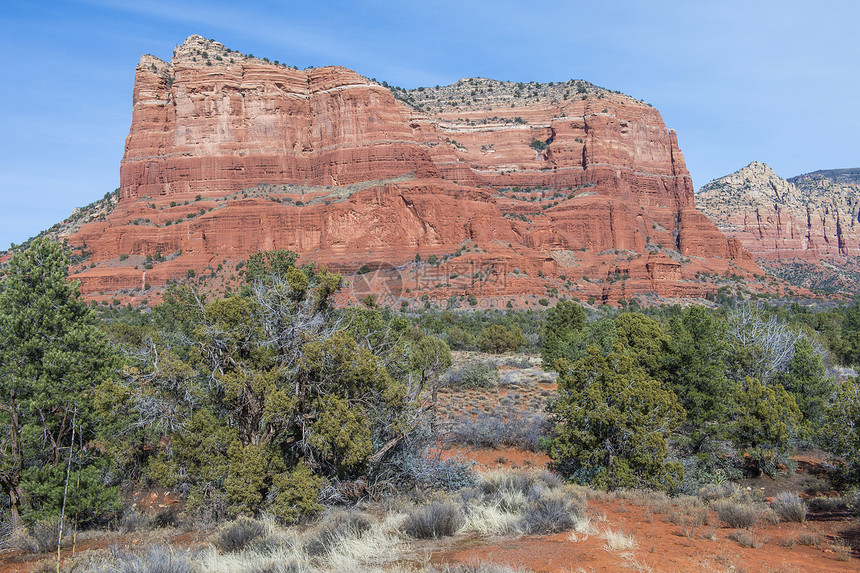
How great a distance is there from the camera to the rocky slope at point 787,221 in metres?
154

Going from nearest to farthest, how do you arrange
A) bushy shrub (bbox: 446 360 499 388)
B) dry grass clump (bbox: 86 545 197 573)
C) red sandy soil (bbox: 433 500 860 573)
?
dry grass clump (bbox: 86 545 197 573) < red sandy soil (bbox: 433 500 860 573) < bushy shrub (bbox: 446 360 499 388)

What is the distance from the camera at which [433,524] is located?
873 cm

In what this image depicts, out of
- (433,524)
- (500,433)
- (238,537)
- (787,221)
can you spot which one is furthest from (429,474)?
(787,221)

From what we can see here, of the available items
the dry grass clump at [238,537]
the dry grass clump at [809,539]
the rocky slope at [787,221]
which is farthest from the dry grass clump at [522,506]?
the rocky slope at [787,221]

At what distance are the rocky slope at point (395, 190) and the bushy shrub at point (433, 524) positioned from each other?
65.0m

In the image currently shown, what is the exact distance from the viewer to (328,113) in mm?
97438

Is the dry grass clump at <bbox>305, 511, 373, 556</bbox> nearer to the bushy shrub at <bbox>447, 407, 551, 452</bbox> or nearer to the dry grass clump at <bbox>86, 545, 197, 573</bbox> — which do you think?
the dry grass clump at <bbox>86, 545, 197, 573</bbox>

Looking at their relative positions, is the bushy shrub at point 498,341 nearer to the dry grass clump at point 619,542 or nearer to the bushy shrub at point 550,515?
the bushy shrub at point 550,515

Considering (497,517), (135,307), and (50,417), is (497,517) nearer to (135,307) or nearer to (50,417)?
(50,417)

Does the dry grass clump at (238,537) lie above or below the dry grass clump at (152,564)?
below

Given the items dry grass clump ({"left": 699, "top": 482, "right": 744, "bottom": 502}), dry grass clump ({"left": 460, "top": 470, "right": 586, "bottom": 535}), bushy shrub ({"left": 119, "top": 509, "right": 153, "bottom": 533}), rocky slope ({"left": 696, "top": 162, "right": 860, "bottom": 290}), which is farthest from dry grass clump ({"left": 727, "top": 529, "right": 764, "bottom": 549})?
rocky slope ({"left": 696, "top": 162, "right": 860, "bottom": 290})

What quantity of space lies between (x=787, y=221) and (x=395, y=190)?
407ft

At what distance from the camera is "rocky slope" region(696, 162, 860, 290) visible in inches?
6043

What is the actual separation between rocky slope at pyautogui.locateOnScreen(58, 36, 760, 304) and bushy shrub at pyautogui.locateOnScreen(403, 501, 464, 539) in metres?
65.0
